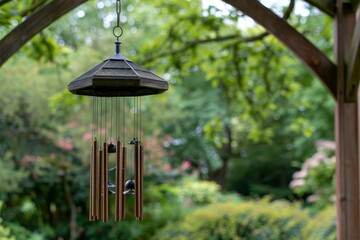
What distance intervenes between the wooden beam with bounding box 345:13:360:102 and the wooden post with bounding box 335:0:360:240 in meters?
0.04

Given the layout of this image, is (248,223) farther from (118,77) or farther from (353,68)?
(118,77)

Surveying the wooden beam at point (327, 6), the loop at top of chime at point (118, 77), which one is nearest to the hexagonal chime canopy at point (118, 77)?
the loop at top of chime at point (118, 77)

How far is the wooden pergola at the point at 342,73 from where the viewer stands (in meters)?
3.70

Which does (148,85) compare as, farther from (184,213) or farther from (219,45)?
(184,213)

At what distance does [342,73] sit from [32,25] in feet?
6.20

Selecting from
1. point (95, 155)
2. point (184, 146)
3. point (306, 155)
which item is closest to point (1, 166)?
point (95, 155)

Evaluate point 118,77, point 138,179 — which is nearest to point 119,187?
point 138,179

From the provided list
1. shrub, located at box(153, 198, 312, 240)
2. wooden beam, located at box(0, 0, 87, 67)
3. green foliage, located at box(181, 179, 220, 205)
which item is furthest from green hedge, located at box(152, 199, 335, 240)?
wooden beam, located at box(0, 0, 87, 67)

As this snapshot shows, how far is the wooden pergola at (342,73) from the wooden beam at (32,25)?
100cm

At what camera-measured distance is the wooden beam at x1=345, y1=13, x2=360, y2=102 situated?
3.62 m

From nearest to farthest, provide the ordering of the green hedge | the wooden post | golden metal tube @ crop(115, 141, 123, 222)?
golden metal tube @ crop(115, 141, 123, 222)
the wooden post
the green hedge

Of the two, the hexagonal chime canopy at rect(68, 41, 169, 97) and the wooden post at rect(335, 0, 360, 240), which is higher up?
the hexagonal chime canopy at rect(68, 41, 169, 97)

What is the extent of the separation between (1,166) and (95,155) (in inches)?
188

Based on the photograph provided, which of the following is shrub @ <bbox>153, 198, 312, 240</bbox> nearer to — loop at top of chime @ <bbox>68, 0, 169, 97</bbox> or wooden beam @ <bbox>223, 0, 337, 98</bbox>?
wooden beam @ <bbox>223, 0, 337, 98</bbox>
